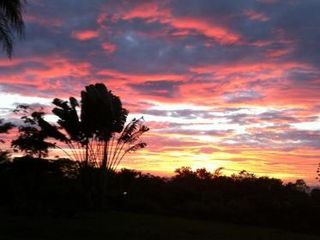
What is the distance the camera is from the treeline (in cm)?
2772

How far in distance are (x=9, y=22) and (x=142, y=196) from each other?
867 inches

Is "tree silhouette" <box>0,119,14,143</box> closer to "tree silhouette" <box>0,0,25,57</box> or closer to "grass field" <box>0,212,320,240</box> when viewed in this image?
"grass field" <box>0,212,320,240</box>

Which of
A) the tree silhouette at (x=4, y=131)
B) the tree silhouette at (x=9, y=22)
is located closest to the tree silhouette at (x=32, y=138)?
the tree silhouette at (x=4, y=131)

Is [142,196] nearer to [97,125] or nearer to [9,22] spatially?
[97,125]

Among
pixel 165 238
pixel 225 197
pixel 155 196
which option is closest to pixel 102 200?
pixel 155 196

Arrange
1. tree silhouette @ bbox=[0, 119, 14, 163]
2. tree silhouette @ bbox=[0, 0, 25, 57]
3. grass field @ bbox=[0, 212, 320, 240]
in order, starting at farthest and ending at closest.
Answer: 1. tree silhouette @ bbox=[0, 119, 14, 163]
2. grass field @ bbox=[0, 212, 320, 240]
3. tree silhouette @ bbox=[0, 0, 25, 57]

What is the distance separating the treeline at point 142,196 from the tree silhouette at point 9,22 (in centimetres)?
1505

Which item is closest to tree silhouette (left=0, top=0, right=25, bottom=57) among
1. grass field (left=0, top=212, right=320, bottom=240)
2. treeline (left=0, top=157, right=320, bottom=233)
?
grass field (left=0, top=212, right=320, bottom=240)

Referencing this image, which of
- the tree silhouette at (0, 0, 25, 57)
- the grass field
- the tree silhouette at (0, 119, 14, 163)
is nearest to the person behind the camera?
the tree silhouette at (0, 0, 25, 57)

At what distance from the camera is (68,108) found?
2725 centimetres

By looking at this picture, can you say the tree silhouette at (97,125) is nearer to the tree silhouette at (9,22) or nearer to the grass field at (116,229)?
the grass field at (116,229)

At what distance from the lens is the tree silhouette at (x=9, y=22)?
11195mm

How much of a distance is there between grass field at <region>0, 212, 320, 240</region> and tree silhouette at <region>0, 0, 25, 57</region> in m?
7.61

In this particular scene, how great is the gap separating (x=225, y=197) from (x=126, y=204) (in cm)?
637
